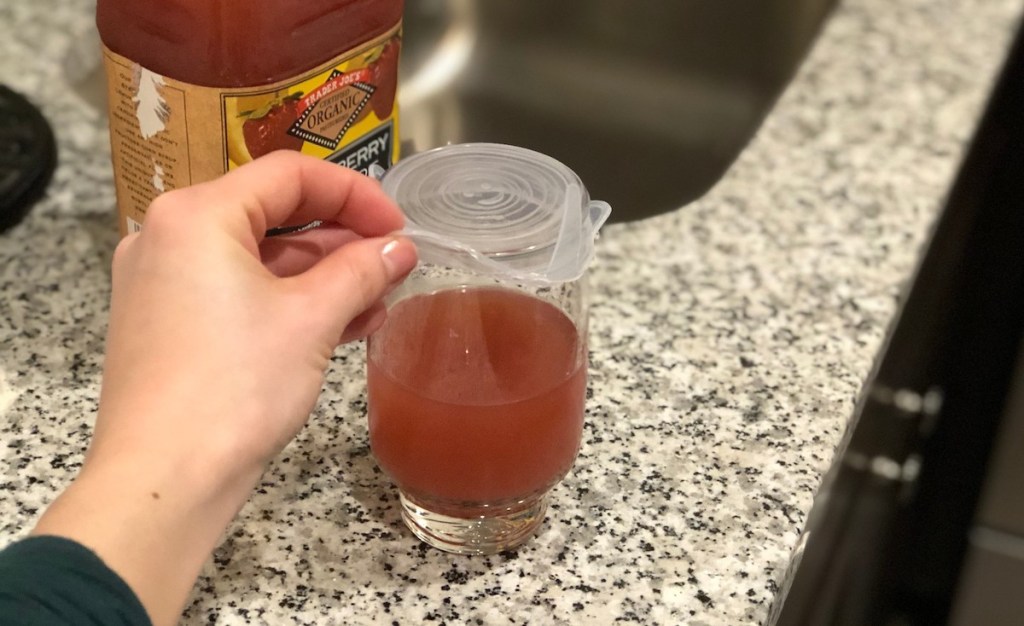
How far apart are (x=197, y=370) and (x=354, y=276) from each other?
7 cm

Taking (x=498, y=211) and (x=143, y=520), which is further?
(x=498, y=211)

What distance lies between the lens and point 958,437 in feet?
4.27

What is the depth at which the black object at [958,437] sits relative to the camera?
107cm

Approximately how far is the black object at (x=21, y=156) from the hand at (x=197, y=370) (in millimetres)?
349

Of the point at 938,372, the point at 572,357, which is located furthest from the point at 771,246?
the point at 938,372

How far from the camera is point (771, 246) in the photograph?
2.54 ft

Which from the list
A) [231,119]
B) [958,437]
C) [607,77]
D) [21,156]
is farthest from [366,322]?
[958,437]

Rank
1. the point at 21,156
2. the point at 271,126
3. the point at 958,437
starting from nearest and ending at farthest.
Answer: the point at 271,126, the point at 21,156, the point at 958,437

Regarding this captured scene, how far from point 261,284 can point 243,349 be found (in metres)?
0.03

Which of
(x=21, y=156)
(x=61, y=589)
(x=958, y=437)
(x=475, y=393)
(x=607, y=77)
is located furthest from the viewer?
(x=958, y=437)

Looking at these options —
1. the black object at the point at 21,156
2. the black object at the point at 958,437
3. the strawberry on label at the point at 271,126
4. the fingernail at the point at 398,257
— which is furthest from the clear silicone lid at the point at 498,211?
the black object at the point at 958,437

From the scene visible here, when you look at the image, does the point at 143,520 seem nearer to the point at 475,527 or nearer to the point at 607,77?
the point at 475,527

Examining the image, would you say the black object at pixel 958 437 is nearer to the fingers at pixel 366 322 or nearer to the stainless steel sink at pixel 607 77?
the stainless steel sink at pixel 607 77

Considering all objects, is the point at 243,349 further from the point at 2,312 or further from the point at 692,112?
the point at 692,112
